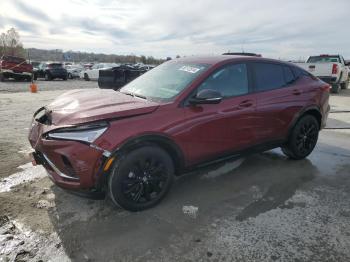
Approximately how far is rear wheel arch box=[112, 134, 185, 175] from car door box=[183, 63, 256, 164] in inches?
5.6

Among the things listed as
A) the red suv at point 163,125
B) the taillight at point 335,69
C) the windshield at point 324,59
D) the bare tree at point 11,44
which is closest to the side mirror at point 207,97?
the red suv at point 163,125

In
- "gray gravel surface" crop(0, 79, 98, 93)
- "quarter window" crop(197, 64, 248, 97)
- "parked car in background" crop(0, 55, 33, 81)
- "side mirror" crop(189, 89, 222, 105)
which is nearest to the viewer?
"side mirror" crop(189, 89, 222, 105)

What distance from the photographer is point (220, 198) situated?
3.78 meters

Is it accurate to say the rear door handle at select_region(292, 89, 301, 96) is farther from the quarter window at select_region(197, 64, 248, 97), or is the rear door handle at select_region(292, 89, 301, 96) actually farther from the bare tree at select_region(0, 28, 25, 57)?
the bare tree at select_region(0, 28, 25, 57)

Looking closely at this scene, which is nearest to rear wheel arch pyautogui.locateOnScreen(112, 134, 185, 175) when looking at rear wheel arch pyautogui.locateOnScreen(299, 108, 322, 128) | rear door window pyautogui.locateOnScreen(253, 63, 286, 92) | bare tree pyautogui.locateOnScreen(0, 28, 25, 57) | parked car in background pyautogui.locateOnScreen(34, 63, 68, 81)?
rear door window pyautogui.locateOnScreen(253, 63, 286, 92)

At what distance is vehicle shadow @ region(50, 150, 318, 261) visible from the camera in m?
2.81

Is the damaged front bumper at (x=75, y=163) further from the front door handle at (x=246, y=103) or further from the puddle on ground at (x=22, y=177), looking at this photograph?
the front door handle at (x=246, y=103)

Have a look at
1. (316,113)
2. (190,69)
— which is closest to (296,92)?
(316,113)

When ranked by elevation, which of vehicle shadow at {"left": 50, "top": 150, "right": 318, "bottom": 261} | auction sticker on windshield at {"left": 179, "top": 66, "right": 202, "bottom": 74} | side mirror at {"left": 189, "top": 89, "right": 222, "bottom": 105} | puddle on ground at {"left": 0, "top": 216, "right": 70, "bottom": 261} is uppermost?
auction sticker on windshield at {"left": 179, "top": 66, "right": 202, "bottom": 74}

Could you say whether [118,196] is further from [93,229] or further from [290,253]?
[290,253]

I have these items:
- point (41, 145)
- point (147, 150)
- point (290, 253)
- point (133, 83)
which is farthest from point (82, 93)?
point (290, 253)

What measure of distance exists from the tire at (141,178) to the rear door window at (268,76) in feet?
5.99

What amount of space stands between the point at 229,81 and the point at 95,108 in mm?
1775

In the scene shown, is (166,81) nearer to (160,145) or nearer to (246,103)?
(160,145)
